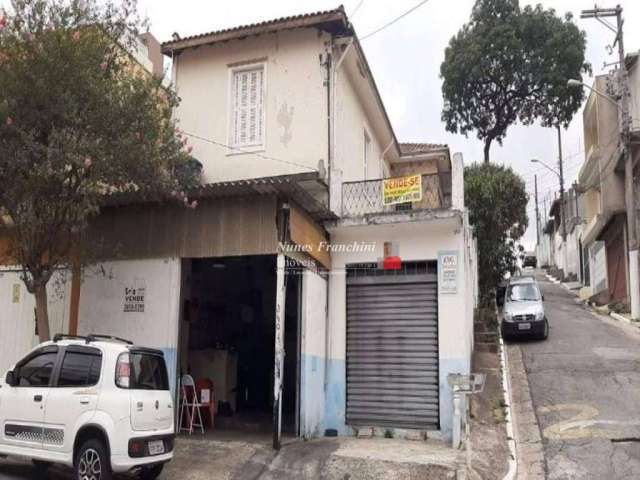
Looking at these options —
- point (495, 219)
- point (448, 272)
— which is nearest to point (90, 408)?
point (448, 272)

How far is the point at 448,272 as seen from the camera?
36.1ft

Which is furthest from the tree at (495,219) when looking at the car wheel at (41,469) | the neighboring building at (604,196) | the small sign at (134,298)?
the car wheel at (41,469)

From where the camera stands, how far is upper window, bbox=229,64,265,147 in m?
12.7

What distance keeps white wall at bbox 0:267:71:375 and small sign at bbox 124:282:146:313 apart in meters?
1.34

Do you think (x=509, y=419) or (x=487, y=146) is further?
(x=487, y=146)

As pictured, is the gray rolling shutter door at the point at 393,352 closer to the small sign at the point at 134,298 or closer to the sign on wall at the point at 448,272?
the sign on wall at the point at 448,272

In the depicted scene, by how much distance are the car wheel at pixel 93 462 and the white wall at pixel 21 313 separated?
4.68 m

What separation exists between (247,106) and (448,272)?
5.61 meters

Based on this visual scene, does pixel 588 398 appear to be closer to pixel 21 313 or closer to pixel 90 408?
pixel 90 408

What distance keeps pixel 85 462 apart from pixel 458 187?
771cm

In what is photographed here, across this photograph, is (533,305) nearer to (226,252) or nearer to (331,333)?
(331,333)

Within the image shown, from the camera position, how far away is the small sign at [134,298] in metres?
10.8

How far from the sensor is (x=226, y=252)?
33.6 feet

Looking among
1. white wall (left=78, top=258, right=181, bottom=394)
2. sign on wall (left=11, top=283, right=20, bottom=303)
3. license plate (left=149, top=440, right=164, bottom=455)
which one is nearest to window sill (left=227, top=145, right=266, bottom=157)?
white wall (left=78, top=258, right=181, bottom=394)
